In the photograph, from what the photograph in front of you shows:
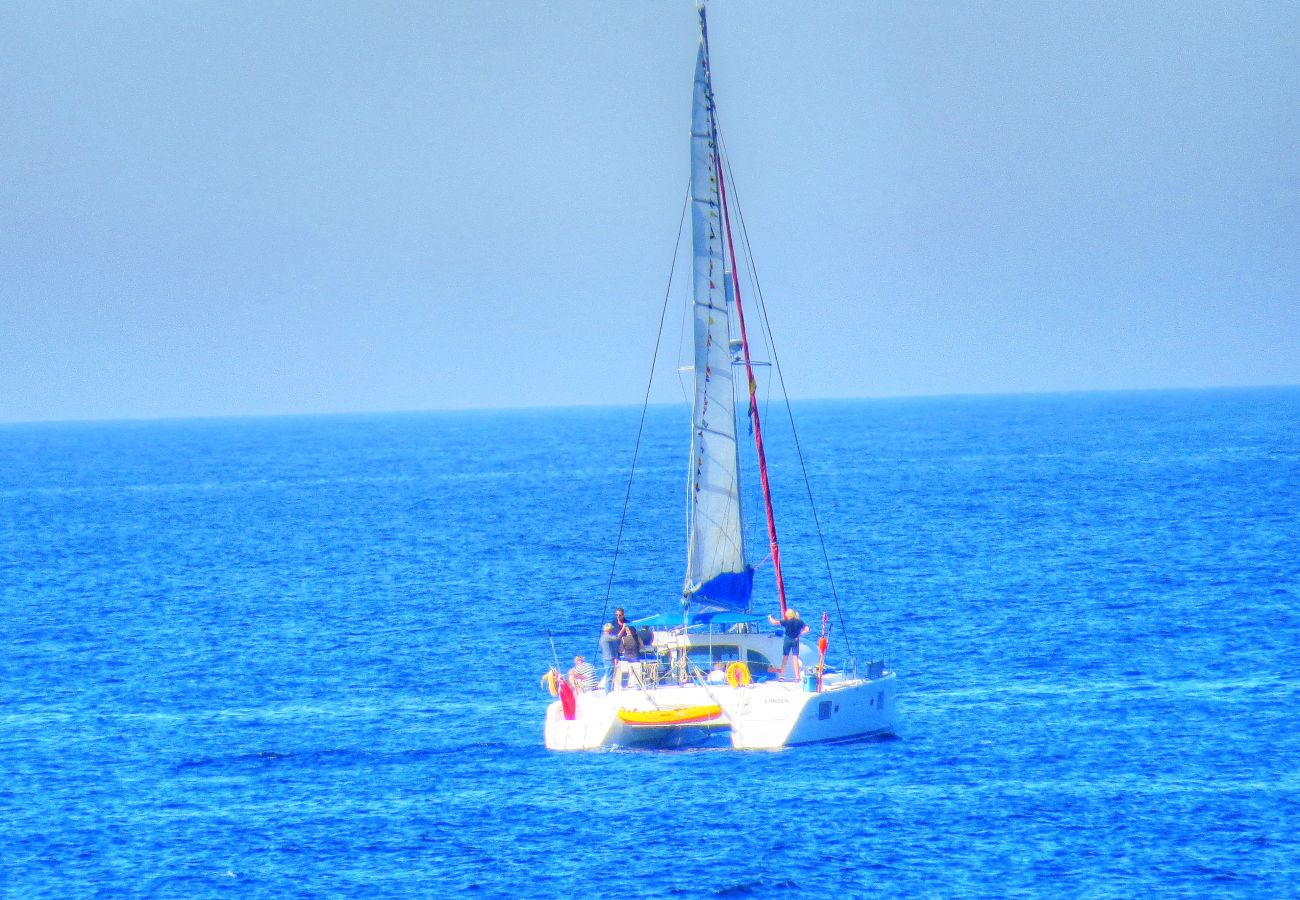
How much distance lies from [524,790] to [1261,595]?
41817 millimetres

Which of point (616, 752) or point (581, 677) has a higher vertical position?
point (581, 677)

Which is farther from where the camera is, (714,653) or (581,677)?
(714,653)

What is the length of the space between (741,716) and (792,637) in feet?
10.2

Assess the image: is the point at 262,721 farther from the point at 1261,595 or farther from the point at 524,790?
the point at 1261,595

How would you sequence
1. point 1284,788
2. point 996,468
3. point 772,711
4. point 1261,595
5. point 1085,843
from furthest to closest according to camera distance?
point 996,468 → point 1261,595 → point 772,711 → point 1284,788 → point 1085,843

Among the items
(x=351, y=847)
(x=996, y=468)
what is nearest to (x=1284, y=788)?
(x=351, y=847)

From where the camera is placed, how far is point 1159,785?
4481cm

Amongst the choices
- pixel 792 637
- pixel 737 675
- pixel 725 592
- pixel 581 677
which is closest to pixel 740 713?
pixel 737 675

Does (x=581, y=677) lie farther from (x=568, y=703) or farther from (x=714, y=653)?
(x=714, y=653)

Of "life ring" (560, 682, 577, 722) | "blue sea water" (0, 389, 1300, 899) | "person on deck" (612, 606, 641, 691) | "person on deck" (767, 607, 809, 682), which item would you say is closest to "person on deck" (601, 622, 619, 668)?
"person on deck" (612, 606, 641, 691)

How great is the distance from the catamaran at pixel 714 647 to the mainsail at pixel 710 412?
0.10 ft

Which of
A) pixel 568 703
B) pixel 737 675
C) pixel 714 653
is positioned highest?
pixel 714 653

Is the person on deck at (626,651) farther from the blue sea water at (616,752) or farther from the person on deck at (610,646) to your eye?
the blue sea water at (616,752)

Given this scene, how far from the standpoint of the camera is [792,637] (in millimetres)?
50438
